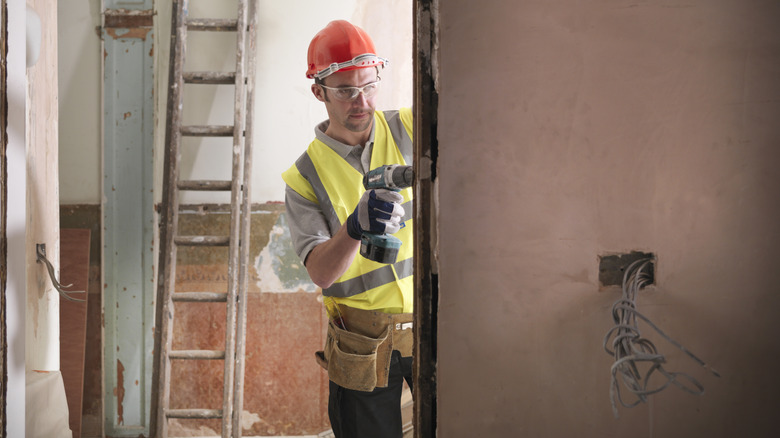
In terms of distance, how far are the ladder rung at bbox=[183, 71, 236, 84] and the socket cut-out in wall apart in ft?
7.20

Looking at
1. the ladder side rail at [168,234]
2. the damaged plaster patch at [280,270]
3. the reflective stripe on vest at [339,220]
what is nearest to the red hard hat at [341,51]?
the reflective stripe on vest at [339,220]

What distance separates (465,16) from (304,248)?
1.00 m

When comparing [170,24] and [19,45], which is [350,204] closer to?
[19,45]

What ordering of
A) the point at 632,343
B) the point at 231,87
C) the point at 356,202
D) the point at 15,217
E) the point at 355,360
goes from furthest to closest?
the point at 231,87 → the point at 356,202 → the point at 355,360 → the point at 15,217 → the point at 632,343

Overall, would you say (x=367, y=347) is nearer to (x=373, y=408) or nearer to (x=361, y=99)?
(x=373, y=408)

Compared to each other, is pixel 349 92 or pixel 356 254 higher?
pixel 349 92

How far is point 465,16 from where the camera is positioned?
2.90 feet

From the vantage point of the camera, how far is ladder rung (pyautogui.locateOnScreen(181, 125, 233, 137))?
264cm

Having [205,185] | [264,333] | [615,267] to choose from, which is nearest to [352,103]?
[615,267]

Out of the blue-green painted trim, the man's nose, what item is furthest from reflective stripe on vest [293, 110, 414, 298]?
the blue-green painted trim

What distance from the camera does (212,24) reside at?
8.73ft

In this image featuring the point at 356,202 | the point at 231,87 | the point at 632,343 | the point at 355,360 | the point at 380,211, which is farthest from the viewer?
the point at 231,87

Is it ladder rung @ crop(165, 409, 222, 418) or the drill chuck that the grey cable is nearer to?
the drill chuck

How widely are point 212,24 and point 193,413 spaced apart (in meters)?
1.81
